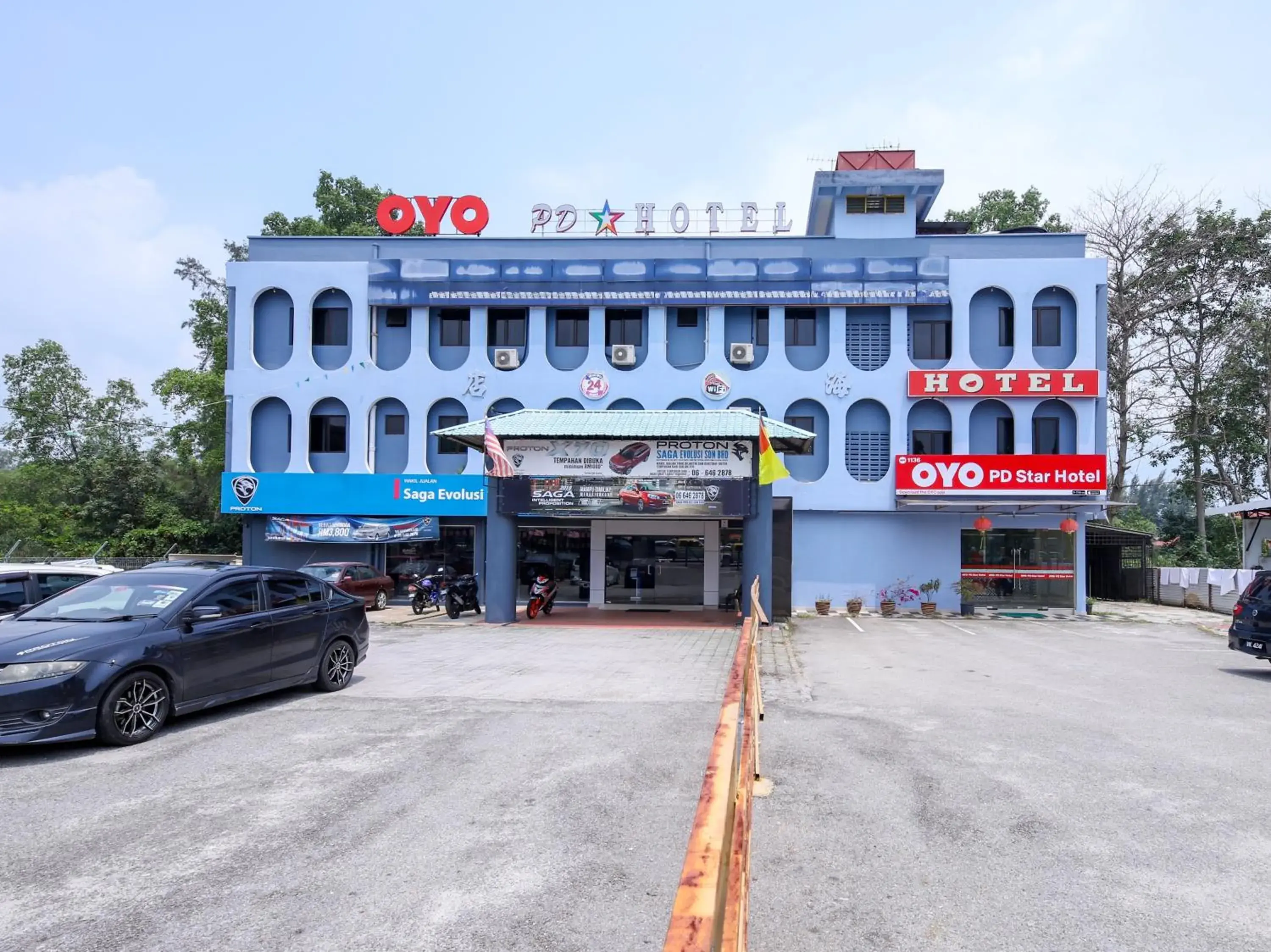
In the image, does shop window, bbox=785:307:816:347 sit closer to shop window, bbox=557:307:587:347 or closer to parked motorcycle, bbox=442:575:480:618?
shop window, bbox=557:307:587:347

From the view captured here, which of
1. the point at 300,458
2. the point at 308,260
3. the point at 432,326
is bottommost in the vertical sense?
the point at 300,458

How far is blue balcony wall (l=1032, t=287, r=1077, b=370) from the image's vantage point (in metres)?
26.7

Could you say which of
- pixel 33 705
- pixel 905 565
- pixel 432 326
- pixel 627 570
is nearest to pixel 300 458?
pixel 432 326

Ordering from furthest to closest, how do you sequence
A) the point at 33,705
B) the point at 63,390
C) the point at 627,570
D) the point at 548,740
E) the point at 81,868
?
the point at 63,390, the point at 627,570, the point at 548,740, the point at 33,705, the point at 81,868

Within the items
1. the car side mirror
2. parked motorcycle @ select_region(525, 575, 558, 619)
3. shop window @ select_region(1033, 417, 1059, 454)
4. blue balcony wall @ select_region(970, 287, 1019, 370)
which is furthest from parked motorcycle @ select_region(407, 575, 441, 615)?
shop window @ select_region(1033, 417, 1059, 454)

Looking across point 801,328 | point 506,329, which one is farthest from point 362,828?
point 801,328

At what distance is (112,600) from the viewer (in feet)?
29.0

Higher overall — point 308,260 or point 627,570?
point 308,260

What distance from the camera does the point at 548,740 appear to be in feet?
26.4

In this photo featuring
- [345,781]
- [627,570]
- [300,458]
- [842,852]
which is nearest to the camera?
[842,852]

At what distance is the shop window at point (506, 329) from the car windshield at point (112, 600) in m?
19.8

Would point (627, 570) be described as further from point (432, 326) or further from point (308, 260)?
point (308, 260)

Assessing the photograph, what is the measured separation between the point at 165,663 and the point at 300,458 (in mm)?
20435

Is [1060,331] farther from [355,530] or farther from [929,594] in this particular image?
[355,530]
